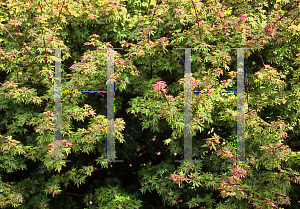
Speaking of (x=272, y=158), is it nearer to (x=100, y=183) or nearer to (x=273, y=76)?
(x=273, y=76)

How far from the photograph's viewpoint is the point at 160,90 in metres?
3.88

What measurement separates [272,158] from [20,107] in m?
4.38

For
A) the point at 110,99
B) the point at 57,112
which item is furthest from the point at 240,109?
the point at 57,112

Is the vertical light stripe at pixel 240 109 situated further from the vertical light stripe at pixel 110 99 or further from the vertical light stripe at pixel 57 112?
the vertical light stripe at pixel 57 112

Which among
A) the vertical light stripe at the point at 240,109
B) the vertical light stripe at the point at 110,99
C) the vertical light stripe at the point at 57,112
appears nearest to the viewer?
the vertical light stripe at the point at 57,112

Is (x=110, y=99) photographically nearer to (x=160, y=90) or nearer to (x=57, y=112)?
(x=57, y=112)

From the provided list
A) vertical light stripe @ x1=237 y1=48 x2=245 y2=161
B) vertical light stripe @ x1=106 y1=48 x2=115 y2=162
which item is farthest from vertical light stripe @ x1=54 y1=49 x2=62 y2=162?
vertical light stripe @ x1=237 y1=48 x2=245 y2=161

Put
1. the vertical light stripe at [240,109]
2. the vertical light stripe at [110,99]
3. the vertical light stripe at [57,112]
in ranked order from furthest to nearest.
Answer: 1. the vertical light stripe at [240,109]
2. the vertical light stripe at [110,99]
3. the vertical light stripe at [57,112]

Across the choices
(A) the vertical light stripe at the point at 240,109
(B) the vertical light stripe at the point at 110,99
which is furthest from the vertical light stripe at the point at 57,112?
(A) the vertical light stripe at the point at 240,109

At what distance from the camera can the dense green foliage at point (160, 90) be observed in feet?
13.2

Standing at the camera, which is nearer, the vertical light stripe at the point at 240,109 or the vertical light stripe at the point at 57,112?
the vertical light stripe at the point at 57,112

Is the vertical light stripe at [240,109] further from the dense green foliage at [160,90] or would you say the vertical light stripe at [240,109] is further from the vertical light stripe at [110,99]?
the vertical light stripe at [110,99]

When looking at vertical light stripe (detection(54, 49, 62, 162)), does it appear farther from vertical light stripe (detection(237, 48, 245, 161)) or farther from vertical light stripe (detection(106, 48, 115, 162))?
vertical light stripe (detection(237, 48, 245, 161))

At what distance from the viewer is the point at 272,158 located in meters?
3.89
